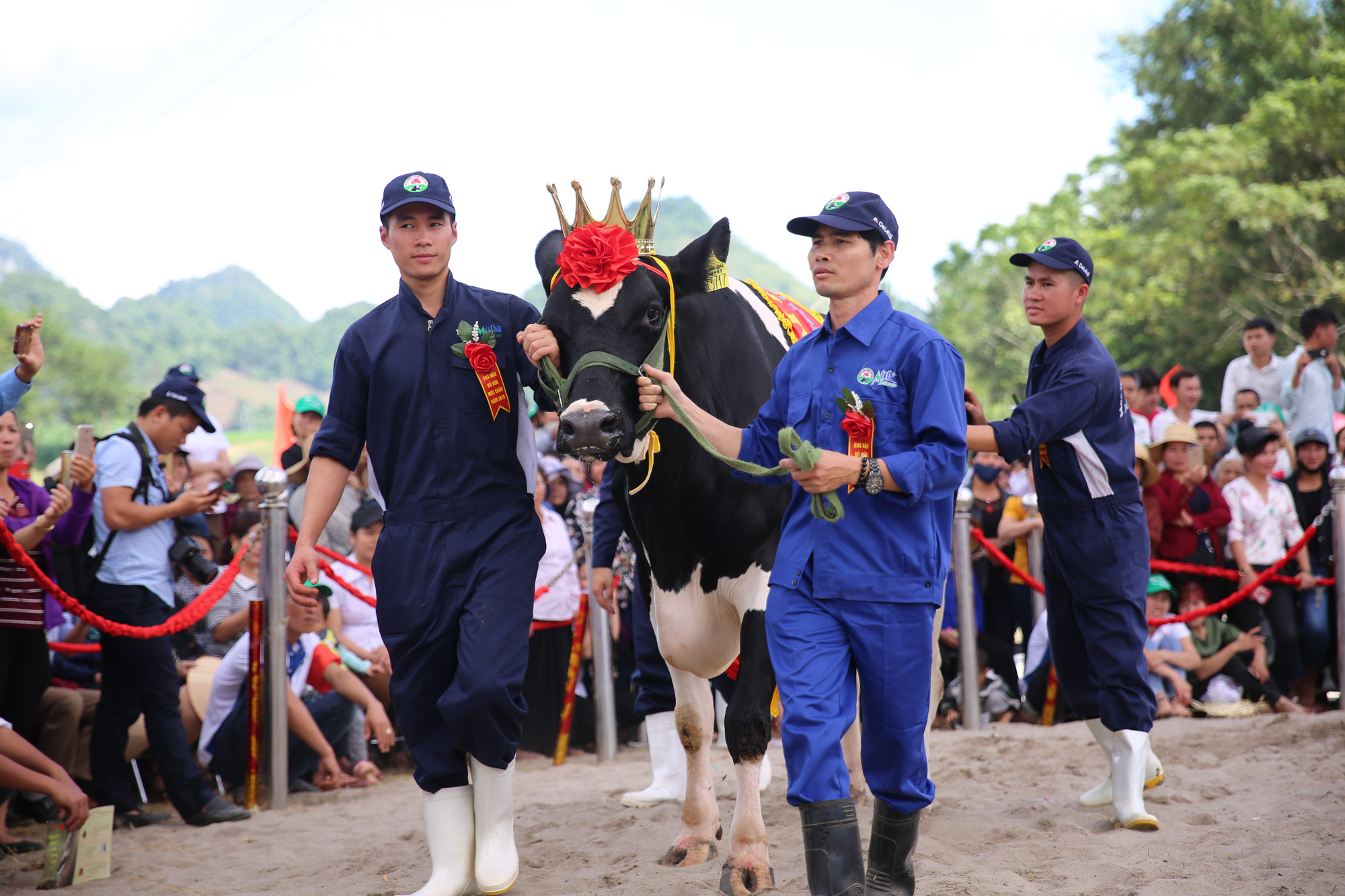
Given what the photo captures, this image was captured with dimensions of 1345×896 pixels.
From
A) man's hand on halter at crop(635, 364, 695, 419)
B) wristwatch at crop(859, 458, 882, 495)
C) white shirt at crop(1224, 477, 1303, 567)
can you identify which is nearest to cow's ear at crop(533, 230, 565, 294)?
man's hand on halter at crop(635, 364, 695, 419)

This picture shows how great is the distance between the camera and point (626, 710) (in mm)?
7715

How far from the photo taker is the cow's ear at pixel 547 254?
4254mm

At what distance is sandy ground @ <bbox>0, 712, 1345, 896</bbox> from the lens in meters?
3.82

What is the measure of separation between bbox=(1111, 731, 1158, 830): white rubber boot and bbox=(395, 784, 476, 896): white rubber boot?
256cm

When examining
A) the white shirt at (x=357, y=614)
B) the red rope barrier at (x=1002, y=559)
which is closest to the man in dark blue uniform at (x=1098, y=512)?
the red rope barrier at (x=1002, y=559)

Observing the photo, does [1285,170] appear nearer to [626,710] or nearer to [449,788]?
[626,710]

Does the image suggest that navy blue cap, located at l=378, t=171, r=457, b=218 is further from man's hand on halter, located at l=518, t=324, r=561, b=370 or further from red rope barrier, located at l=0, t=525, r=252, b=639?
red rope barrier, located at l=0, t=525, r=252, b=639

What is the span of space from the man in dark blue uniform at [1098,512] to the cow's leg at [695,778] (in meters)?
1.53

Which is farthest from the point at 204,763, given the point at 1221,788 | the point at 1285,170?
the point at 1285,170

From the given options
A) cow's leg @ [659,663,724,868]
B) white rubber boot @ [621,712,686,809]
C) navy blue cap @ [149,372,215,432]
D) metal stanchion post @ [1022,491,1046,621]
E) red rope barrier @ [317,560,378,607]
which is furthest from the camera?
metal stanchion post @ [1022,491,1046,621]

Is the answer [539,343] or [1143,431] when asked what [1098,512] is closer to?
[539,343]

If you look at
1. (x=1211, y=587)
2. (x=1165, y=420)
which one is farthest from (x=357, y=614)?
(x=1165, y=420)

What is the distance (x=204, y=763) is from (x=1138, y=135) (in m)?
27.6

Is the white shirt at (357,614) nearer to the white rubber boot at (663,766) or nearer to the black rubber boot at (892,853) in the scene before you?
the white rubber boot at (663,766)
